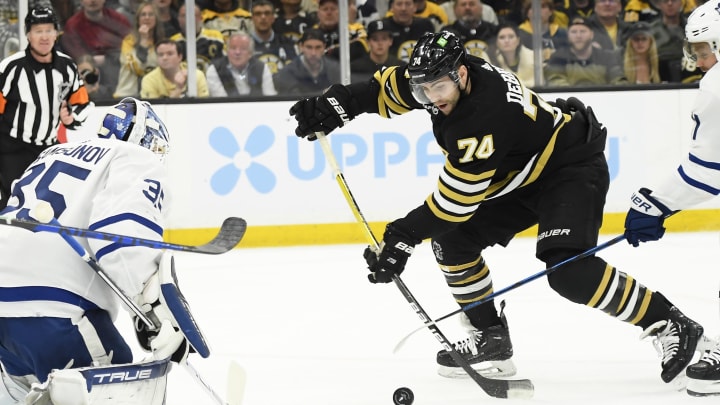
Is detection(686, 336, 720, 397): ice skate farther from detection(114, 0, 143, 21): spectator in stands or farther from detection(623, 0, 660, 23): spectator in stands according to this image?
detection(114, 0, 143, 21): spectator in stands

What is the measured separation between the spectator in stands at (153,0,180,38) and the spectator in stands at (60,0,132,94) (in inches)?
7.7

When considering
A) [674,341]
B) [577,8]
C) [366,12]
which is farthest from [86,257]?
[577,8]

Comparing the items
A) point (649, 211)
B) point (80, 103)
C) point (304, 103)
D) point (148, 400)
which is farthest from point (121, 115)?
point (80, 103)

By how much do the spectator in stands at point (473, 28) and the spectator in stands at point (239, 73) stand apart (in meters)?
1.12

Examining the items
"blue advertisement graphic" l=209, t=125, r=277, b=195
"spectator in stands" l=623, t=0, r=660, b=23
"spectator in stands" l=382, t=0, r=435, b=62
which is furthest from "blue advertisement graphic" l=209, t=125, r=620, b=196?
"spectator in stands" l=623, t=0, r=660, b=23

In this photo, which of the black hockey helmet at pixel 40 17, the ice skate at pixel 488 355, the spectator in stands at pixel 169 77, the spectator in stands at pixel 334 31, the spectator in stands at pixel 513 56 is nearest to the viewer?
the ice skate at pixel 488 355

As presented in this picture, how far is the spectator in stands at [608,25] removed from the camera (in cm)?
641

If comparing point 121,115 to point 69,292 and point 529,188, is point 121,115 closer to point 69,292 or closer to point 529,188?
point 69,292

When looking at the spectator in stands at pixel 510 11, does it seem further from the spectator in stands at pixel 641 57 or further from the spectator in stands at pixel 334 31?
the spectator in stands at pixel 334 31

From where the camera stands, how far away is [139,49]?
239 inches

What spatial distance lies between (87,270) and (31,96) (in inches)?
121

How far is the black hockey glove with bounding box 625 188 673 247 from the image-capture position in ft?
8.91

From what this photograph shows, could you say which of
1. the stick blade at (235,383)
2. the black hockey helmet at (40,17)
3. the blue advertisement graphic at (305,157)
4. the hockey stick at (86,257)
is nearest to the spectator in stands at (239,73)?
the blue advertisement graphic at (305,157)

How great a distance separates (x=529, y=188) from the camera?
→ 3.00 metres
